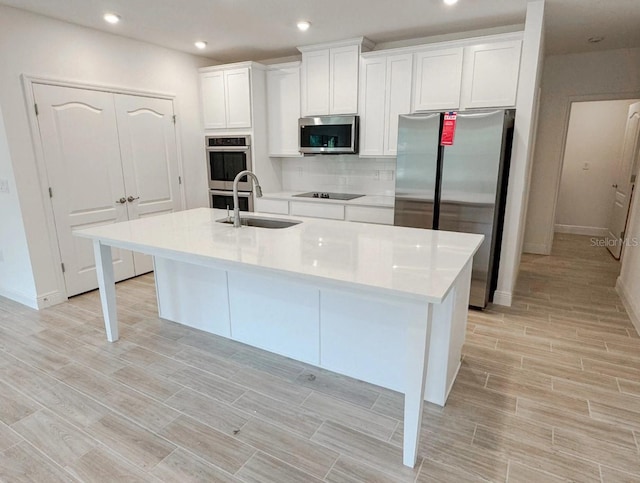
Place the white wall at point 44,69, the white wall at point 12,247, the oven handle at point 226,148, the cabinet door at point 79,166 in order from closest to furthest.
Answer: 1. the white wall at point 44,69
2. the white wall at point 12,247
3. the cabinet door at point 79,166
4. the oven handle at point 226,148

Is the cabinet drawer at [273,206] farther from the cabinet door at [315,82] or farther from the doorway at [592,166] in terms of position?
the doorway at [592,166]

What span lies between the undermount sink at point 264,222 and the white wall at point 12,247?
193cm

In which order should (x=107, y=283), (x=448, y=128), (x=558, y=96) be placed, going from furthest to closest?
1. (x=558, y=96)
2. (x=448, y=128)
3. (x=107, y=283)

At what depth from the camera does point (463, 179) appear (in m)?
3.17

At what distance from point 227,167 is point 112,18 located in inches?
72.5

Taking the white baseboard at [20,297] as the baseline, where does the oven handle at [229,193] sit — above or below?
above

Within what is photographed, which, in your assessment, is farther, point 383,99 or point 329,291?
point 383,99

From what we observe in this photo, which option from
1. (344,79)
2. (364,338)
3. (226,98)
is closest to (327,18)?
(344,79)

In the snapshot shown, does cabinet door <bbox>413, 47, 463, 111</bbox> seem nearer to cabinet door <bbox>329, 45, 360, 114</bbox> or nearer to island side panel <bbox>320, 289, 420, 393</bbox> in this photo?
cabinet door <bbox>329, 45, 360, 114</bbox>

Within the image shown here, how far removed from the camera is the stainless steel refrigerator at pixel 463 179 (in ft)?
9.95

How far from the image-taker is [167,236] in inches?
92.4

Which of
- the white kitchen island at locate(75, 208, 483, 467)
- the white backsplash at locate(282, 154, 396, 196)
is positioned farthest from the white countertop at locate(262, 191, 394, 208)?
the white kitchen island at locate(75, 208, 483, 467)

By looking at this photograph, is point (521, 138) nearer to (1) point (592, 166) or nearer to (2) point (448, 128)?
(2) point (448, 128)

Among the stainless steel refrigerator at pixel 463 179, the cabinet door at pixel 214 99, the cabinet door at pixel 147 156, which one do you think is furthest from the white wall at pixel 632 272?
the cabinet door at pixel 147 156
